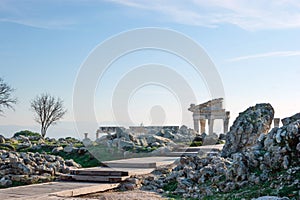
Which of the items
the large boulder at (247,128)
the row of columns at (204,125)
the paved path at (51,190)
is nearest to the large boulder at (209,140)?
the row of columns at (204,125)

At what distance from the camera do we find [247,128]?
52.8 ft

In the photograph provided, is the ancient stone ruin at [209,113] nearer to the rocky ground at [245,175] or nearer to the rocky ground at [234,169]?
the rocky ground at [234,169]

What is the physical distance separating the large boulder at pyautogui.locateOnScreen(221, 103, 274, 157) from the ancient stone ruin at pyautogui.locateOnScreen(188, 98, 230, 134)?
70.6 ft

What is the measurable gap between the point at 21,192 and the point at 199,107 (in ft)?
96.2

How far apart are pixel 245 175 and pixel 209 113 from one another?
2909cm

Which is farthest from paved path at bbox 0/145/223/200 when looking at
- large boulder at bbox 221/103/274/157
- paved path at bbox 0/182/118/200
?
large boulder at bbox 221/103/274/157

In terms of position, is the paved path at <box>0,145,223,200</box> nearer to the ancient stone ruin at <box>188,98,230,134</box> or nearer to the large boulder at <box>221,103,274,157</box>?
the large boulder at <box>221,103,274,157</box>

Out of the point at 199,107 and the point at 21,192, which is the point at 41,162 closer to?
the point at 21,192

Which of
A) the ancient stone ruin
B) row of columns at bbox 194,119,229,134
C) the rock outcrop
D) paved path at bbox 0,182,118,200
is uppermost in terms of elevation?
the ancient stone ruin

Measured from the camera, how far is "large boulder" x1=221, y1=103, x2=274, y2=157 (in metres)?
15.7

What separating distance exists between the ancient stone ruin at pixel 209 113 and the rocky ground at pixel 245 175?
2493cm

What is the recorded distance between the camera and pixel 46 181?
13.7m

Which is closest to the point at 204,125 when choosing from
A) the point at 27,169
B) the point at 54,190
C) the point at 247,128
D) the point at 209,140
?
the point at 209,140

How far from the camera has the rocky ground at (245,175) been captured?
982cm
